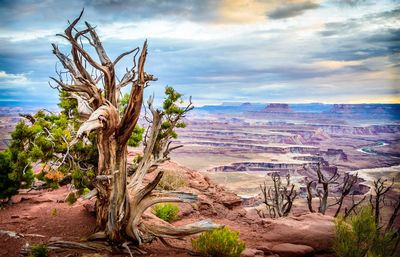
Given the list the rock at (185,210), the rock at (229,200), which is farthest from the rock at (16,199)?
the rock at (229,200)

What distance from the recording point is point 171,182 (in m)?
19.5

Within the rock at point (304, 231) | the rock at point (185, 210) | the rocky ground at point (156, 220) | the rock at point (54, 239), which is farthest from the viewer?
the rock at point (185, 210)

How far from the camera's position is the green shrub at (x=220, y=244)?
8.99m

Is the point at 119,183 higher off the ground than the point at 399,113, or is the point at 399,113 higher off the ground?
the point at 399,113

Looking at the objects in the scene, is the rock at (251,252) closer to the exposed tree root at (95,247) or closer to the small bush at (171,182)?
the exposed tree root at (95,247)

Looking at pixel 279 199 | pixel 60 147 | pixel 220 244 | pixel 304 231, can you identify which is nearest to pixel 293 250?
pixel 304 231

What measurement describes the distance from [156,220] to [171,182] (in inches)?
275

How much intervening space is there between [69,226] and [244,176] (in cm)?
12474

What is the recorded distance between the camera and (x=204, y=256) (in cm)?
936

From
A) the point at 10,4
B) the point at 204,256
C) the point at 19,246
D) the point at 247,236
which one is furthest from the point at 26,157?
→ the point at 247,236

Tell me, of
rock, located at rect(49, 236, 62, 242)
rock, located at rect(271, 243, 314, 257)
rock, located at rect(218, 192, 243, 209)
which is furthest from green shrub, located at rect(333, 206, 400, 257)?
rock, located at rect(49, 236, 62, 242)

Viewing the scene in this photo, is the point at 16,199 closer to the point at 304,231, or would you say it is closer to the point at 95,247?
the point at 95,247

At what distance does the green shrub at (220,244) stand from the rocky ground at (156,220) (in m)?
0.84

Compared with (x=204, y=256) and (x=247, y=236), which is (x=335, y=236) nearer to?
(x=247, y=236)
